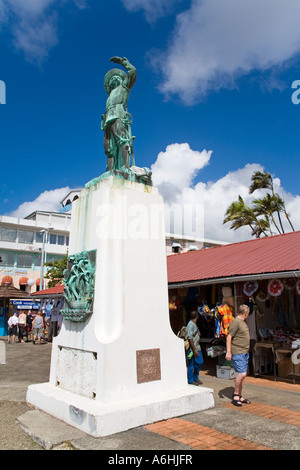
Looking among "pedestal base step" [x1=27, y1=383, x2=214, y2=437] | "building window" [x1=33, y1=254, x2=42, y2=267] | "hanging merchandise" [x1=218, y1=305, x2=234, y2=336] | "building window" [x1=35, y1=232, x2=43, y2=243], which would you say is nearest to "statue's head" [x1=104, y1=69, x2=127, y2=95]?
"pedestal base step" [x1=27, y1=383, x2=214, y2=437]

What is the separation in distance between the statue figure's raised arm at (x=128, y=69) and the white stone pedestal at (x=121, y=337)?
2.29 m

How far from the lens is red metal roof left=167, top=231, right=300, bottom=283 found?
26.1 feet

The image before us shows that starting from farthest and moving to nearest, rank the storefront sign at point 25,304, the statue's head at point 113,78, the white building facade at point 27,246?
the white building facade at point 27,246, the storefront sign at point 25,304, the statue's head at point 113,78

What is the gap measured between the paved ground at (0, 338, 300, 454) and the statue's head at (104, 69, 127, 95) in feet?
19.2

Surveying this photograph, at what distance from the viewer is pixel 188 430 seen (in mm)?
4441

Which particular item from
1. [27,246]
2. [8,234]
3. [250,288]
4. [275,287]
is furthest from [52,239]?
[275,287]

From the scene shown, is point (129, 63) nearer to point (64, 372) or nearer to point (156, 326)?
point (156, 326)

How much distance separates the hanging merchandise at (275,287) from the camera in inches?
316

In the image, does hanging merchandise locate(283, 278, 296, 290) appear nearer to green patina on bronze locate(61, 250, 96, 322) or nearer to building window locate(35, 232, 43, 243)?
green patina on bronze locate(61, 250, 96, 322)

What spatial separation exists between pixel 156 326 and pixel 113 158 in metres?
3.17

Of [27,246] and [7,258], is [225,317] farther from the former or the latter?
[27,246]

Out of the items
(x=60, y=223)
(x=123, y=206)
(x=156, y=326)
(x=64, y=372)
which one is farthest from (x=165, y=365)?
(x=60, y=223)

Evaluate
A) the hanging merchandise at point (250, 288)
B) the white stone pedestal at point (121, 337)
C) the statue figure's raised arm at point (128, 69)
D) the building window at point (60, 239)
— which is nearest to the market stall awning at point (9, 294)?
the building window at point (60, 239)

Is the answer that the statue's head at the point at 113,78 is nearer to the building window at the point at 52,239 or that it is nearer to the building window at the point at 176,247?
the building window at the point at 176,247
